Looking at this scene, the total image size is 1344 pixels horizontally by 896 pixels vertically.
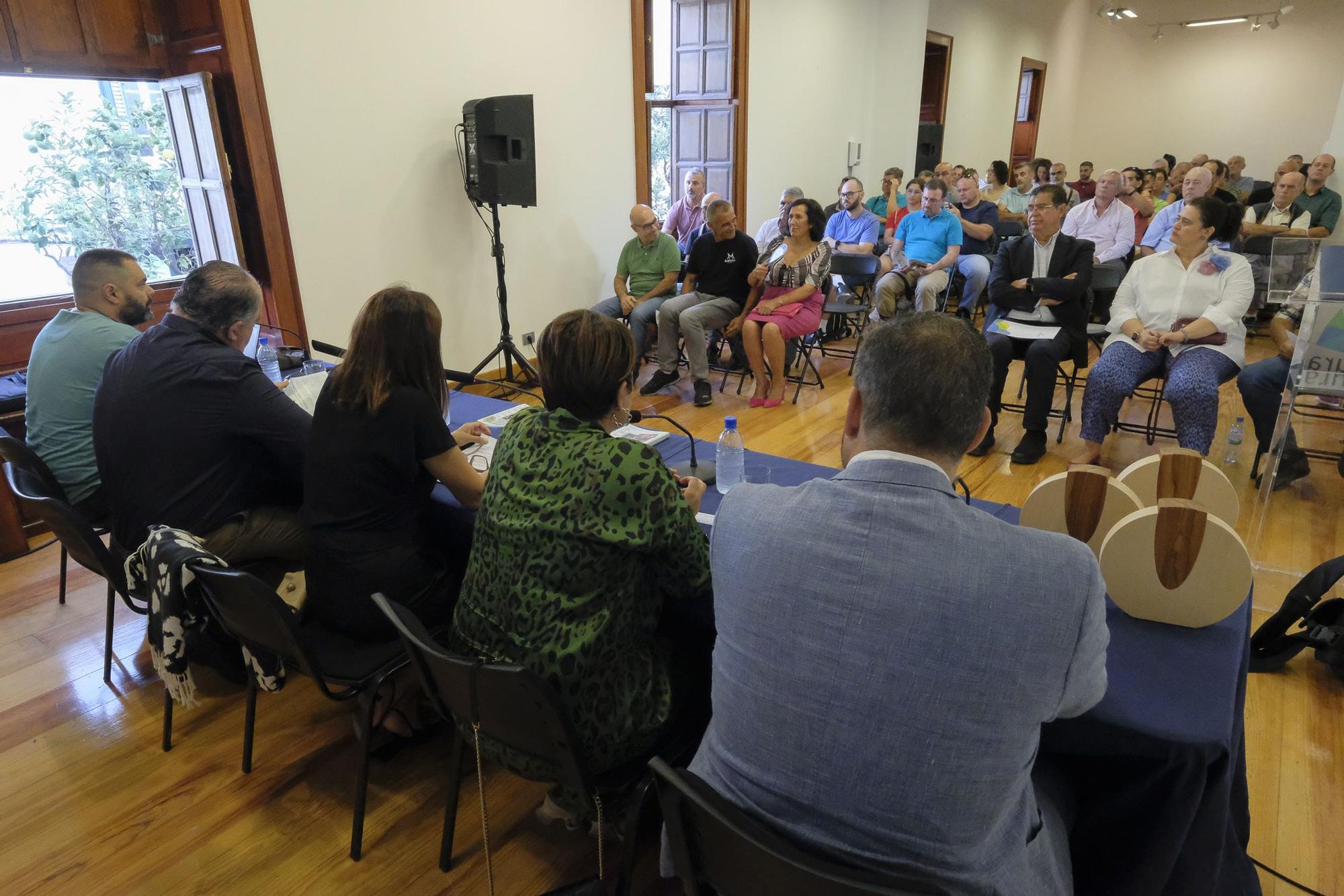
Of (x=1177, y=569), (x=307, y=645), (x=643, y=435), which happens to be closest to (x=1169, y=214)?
(x=643, y=435)

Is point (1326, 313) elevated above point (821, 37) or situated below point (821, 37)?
below

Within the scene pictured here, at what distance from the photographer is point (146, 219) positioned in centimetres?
395

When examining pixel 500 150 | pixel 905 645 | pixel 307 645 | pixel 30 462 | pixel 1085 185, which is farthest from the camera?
pixel 1085 185

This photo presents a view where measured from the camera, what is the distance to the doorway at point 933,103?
925cm

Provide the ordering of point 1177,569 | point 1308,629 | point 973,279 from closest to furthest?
1. point 1177,569
2. point 1308,629
3. point 973,279

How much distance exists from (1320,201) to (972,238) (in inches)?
111

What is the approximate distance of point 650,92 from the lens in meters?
6.28

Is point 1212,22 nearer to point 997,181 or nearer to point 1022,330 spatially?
point 997,181

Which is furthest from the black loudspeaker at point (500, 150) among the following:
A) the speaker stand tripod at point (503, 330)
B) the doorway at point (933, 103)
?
the doorway at point (933, 103)

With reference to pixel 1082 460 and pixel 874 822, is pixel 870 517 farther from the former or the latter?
pixel 1082 460

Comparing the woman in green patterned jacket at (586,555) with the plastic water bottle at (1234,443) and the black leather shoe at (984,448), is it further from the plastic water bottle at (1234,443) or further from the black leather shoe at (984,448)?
the plastic water bottle at (1234,443)

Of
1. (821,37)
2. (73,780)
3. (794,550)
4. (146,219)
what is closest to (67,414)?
(73,780)

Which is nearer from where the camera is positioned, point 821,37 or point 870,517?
point 870,517

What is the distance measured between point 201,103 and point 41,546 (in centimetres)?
216
